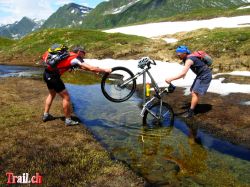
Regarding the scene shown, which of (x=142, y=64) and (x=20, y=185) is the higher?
(x=142, y=64)

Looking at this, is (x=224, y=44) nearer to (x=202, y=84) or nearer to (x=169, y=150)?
(x=202, y=84)

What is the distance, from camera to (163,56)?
39188 millimetres

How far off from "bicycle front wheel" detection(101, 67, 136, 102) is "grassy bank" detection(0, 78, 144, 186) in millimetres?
2212

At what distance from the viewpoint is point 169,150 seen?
1223 centimetres

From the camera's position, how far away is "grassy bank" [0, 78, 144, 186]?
30.4ft

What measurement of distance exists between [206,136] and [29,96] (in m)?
11.1

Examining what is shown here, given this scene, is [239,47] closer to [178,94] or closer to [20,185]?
[178,94]

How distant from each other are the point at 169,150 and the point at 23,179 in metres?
5.40

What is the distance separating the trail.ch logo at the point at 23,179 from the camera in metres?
8.95

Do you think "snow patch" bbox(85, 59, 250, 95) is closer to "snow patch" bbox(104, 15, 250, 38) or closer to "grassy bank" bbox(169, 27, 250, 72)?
"grassy bank" bbox(169, 27, 250, 72)

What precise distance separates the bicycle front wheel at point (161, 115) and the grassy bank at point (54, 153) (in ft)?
10.1

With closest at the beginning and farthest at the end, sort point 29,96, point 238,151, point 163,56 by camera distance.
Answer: point 238,151 → point 29,96 → point 163,56

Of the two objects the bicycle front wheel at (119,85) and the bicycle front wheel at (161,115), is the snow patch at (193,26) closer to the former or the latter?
the bicycle front wheel at (161,115)

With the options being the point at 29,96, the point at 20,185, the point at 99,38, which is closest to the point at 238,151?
the point at 20,185
